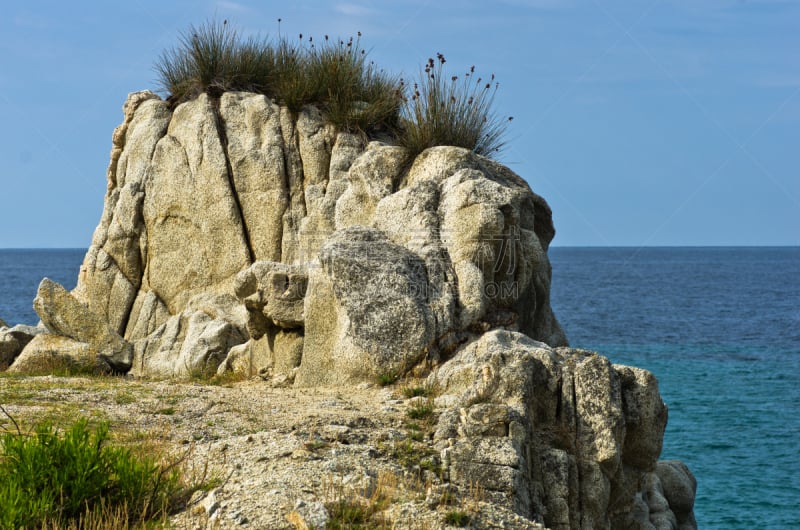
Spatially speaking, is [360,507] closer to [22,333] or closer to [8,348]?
[8,348]

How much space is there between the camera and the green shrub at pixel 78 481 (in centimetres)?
650

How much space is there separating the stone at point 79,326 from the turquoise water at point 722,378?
39.9ft

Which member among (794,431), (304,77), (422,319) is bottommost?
(794,431)

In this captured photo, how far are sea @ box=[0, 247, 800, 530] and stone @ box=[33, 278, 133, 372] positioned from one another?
481 inches

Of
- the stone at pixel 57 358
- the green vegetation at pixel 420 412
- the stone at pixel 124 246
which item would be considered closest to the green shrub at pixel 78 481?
the green vegetation at pixel 420 412

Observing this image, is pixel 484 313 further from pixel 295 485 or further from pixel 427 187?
pixel 295 485

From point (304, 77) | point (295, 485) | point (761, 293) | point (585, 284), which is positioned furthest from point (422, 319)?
point (585, 284)

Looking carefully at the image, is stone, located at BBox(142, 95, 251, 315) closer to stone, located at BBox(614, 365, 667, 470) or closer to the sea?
stone, located at BBox(614, 365, 667, 470)

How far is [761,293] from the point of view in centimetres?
9069

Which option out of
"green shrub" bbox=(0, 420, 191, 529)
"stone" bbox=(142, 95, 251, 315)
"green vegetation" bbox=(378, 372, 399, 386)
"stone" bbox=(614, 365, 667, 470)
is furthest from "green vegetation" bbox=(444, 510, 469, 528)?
"stone" bbox=(142, 95, 251, 315)

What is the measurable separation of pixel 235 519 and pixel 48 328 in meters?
10.7

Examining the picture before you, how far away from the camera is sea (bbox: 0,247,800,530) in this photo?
816 inches

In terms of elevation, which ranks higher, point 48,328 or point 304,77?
point 304,77

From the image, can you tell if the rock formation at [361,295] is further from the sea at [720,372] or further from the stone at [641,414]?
the sea at [720,372]
